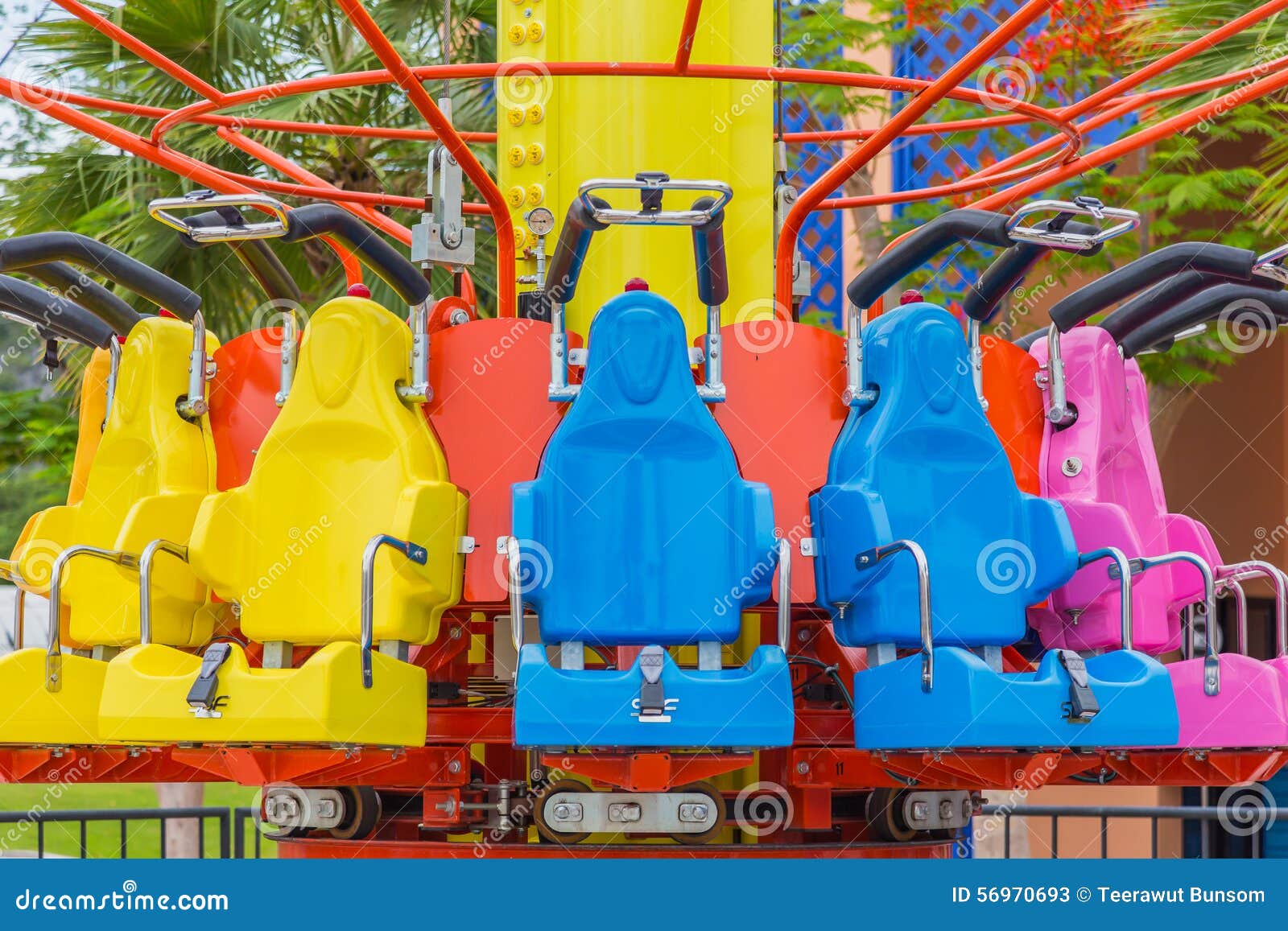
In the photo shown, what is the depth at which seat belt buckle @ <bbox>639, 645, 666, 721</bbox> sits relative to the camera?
4.30 metres

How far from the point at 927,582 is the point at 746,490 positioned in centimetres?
60

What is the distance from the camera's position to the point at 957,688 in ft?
14.6

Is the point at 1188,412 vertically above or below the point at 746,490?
above

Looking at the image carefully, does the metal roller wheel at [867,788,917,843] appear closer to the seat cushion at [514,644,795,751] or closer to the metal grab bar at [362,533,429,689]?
the seat cushion at [514,644,795,751]

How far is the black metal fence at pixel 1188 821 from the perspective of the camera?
654 cm

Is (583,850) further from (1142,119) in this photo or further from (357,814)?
(1142,119)

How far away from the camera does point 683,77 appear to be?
19.9 ft

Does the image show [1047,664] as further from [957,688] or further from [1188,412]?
[1188,412]

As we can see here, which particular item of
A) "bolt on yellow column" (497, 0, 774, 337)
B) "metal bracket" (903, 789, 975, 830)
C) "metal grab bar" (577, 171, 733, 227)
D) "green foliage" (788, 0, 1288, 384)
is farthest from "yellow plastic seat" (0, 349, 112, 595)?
"green foliage" (788, 0, 1288, 384)

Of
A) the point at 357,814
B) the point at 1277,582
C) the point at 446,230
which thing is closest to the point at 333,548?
the point at 357,814

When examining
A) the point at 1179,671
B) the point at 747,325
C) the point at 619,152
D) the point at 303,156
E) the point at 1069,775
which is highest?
the point at 303,156

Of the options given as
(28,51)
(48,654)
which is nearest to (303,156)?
(28,51)

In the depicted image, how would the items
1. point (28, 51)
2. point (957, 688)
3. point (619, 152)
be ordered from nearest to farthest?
point (957, 688), point (619, 152), point (28, 51)

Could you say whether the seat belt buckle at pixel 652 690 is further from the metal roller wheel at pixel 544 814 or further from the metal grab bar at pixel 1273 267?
the metal grab bar at pixel 1273 267
